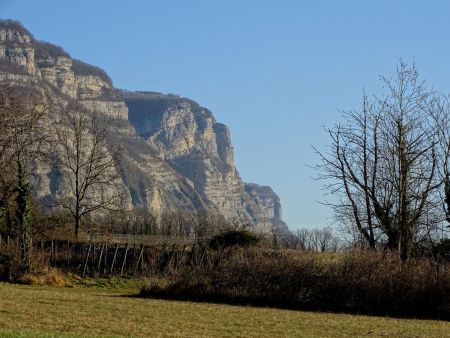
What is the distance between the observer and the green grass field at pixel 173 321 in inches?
707

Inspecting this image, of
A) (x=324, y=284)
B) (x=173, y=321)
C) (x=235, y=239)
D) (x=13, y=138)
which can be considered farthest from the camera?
(x=13, y=138)

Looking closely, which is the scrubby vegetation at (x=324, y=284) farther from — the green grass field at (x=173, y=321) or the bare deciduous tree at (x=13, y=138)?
the bare deciduous tree at (x=13, y=138)

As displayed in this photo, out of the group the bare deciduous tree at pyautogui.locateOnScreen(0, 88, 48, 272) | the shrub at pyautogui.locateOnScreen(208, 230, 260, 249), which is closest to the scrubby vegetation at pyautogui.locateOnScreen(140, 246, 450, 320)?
the shrub at pyautogui.locateOnScreen(208, 230, 260, 249)

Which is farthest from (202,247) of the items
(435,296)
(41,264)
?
(435,296)

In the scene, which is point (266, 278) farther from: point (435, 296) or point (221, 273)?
point (435, 296)

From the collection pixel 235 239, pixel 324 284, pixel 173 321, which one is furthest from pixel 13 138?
pixel 173 321

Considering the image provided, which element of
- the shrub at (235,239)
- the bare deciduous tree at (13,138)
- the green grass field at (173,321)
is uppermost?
the bare deciduous tree at (13,138)

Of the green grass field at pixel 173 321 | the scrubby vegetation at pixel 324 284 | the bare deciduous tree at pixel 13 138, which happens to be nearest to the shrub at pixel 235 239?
the scrubby vegetation at pixel 324 284

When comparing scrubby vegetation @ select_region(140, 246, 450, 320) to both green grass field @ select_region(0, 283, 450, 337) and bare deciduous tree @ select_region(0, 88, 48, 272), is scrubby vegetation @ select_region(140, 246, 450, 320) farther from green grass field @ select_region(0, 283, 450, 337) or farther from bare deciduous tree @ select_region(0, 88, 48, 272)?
bare deciduous tree @ select_region(0, 88, 48, 272)

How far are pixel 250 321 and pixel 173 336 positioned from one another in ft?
15.0

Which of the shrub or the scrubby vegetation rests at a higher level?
the shrub

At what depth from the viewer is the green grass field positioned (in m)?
18.0

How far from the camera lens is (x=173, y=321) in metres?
20.4

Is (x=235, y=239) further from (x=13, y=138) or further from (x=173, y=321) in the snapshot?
(x=173, y=321)
